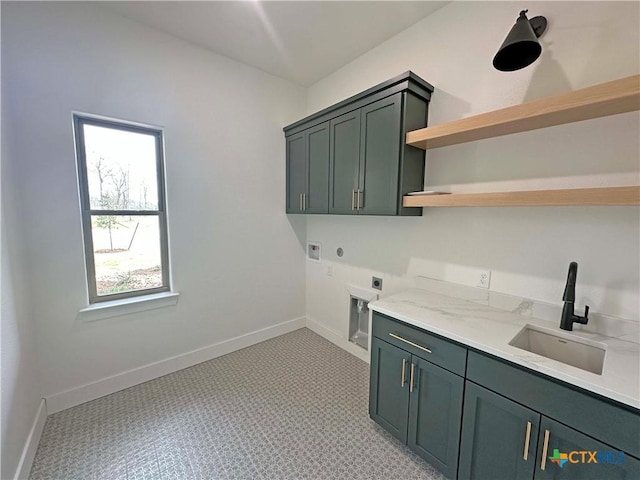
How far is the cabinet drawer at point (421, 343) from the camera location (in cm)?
136

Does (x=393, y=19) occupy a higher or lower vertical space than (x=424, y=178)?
higher

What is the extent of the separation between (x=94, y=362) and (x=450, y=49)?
3681mm

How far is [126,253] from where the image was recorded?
224 cm

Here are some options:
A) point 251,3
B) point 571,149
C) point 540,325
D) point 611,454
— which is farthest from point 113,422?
point 571,149

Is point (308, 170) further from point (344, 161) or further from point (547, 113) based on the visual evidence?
point (547, 113)

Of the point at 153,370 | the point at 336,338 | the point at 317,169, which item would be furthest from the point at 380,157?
the point at 153,370

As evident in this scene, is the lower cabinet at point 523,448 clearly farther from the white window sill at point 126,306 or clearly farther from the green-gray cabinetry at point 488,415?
the white window sill at point 126,306

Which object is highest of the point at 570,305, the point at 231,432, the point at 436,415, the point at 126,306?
the point at 570,305

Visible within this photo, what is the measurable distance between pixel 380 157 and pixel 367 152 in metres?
0.15

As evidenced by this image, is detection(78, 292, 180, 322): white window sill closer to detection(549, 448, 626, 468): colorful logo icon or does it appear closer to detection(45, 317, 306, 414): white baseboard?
detection(45, 317, 306, 414): white baseboard

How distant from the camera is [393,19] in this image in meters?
2.05

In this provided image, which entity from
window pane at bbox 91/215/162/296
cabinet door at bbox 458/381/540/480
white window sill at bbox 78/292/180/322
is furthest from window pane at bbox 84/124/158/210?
cabinet door at bbox 458/381/540/480

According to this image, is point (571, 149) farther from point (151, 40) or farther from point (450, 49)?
point (151, 40)

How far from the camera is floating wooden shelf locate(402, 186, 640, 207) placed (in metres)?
1.12
